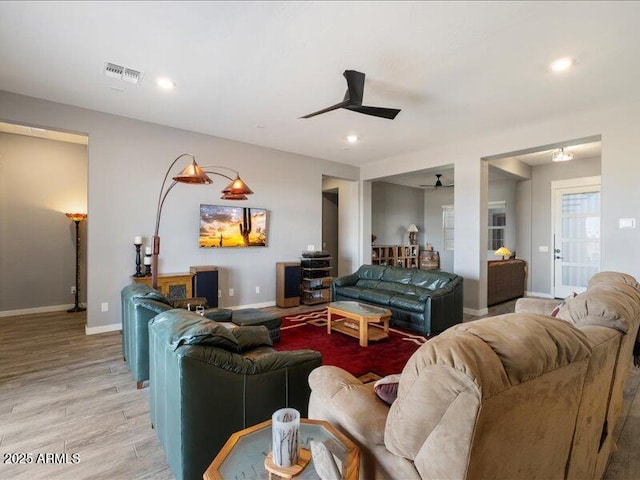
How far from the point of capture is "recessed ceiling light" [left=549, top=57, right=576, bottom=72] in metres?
2.88

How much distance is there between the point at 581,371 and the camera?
113 cm

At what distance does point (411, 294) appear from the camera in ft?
15.6

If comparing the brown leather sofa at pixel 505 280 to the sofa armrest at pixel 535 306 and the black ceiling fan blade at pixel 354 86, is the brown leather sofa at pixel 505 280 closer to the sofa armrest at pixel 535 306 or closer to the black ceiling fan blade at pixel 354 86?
the sofa armrest at pixel 535 306

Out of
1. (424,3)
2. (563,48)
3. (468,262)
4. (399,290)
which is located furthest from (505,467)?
(468,262)

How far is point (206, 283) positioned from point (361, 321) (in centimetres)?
259

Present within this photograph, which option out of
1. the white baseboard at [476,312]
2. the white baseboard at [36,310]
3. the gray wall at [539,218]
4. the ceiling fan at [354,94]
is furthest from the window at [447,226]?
the white baseboard at [36,310]

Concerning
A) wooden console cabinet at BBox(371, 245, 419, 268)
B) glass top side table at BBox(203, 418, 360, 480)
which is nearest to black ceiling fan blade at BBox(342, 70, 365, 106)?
glass top side table at BBox(203, 418, 360, 480)

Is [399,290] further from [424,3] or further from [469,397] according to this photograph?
[469,397]

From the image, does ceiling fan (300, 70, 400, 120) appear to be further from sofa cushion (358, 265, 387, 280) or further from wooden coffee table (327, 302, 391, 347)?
sofa cushion (358, 265, 387, 280)

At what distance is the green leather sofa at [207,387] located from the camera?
1491 mm

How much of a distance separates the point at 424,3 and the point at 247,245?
4.39 m

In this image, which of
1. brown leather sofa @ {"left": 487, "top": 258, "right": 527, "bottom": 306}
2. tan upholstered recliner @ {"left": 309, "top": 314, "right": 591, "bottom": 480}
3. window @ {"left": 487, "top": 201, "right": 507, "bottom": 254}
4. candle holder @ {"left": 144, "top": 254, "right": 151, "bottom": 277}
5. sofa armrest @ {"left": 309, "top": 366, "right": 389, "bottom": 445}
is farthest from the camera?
window @ {"left": 487, "top": 201, "right": 507, "bottom": 254}

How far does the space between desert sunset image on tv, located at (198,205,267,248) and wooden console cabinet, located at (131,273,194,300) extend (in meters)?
0.70

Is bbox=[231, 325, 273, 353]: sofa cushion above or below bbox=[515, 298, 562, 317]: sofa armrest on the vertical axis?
below
